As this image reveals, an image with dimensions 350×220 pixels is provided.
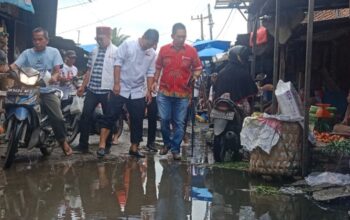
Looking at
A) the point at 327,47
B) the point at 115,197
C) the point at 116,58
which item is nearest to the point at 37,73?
the point at 116,58

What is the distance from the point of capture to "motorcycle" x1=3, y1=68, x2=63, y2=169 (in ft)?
19.7

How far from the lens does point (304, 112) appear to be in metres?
5.80

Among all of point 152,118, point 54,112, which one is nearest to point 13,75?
point 54,112

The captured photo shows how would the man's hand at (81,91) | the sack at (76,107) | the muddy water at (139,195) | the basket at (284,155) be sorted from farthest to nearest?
1. the sack at (76,107)
2. the man's hand at (81,91)
3. the basket at (284,155)
4. the muddy water at (139,195)

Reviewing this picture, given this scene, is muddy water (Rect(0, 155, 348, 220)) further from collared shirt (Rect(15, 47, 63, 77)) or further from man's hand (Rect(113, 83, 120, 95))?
collared shirt (Rect(15, 47, 63, 77))

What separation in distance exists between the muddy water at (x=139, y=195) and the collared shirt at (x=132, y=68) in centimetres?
118

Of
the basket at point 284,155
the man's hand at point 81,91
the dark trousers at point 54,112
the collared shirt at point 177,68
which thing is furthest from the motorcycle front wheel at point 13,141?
the basket at point 284,155

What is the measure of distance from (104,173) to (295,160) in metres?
2.36

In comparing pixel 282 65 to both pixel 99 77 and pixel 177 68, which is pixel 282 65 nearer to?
pixel 177 68

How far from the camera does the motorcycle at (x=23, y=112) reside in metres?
6.01

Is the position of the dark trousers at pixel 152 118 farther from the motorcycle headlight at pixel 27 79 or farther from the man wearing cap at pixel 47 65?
the motorcycle headlight at pixel 27 79

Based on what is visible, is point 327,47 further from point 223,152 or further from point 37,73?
point 37,73

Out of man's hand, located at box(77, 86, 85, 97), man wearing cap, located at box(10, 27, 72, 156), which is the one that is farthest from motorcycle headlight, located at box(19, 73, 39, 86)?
man's hand, located at box(77, 86, 85, 97)

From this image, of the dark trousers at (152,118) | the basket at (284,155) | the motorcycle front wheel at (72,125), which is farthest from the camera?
the dark trousers at (152,118)
